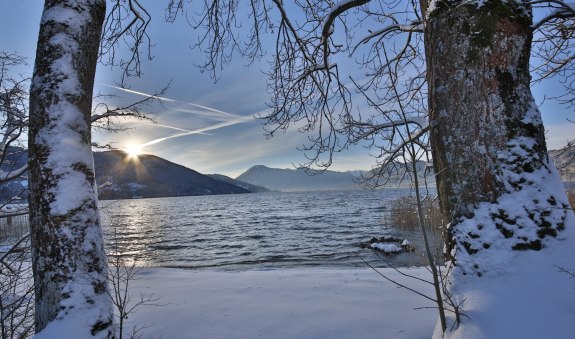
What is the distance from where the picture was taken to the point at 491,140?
204 centimetres

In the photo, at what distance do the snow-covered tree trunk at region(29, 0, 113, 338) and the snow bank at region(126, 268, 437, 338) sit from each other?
4.65 ft

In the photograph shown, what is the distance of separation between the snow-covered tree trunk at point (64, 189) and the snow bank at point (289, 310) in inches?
55.9

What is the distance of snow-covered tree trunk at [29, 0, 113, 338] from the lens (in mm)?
1937

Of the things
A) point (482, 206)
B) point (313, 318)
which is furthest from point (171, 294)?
point (482, 206)

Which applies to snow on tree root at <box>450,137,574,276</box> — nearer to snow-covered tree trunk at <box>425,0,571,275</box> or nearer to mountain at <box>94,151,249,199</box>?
snow-covered tree trunk at <box>425,0,571,275</box>

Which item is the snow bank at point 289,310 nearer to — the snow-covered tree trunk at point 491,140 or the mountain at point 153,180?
the snow-covered tree trunk at point 491,140

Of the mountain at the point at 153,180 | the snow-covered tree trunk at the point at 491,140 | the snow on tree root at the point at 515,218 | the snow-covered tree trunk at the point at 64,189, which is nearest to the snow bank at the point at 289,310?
the snow on tree root at the point at 515,218

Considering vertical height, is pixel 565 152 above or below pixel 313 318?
above

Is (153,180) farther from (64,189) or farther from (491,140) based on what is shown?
(491,140)

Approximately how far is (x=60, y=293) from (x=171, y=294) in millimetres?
3327

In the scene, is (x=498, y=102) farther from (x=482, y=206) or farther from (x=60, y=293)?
(x=60, y=293)

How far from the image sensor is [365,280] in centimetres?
539

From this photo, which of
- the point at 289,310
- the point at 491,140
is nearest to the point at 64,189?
the point at 289,310

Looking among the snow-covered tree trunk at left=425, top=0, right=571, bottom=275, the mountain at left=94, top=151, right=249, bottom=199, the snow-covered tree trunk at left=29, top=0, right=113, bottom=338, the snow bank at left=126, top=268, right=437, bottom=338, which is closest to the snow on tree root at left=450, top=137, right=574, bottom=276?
the snow-covered tree trunk at left=425, top=0, right=571, bottom=275
